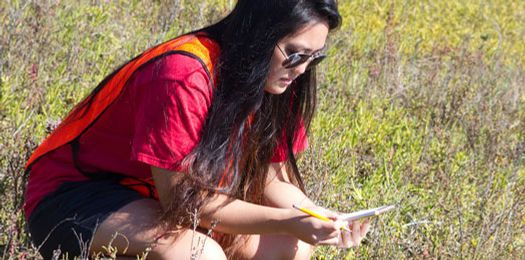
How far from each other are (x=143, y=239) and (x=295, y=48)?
0.73m

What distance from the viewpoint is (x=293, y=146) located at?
315cm

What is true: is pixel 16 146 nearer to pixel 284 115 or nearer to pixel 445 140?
pixel 284 115

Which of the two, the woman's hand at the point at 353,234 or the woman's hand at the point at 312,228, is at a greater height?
the woman's hand at the point at 312,228

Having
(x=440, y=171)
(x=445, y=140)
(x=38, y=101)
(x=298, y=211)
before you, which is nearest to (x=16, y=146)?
(x=38, y=101)

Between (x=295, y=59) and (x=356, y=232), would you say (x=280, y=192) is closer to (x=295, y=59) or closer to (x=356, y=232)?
(x=356, y=232)

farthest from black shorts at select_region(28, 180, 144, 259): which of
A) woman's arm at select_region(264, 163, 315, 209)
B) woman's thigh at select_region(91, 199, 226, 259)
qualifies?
woman's arm at select_region(264, 163, 315, 209)

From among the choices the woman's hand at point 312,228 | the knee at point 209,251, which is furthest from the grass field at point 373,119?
the woman's hand at point 312,228

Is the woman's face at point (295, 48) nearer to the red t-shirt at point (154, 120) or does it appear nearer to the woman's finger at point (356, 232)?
the red t-shirt at point (154, 120)

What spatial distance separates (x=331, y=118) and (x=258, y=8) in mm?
2131

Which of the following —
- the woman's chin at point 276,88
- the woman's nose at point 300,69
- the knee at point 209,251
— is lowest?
the knee at point 209,251

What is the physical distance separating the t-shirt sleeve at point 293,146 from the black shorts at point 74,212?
555mm

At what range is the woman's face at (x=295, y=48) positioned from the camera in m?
2.64

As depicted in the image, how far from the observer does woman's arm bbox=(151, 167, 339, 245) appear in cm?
262

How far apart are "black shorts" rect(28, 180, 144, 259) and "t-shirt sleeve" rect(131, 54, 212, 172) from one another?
244 mm
